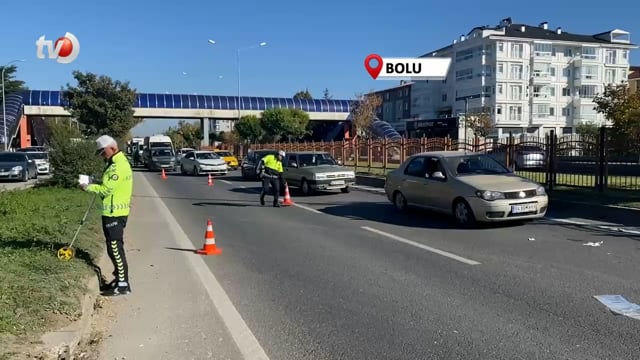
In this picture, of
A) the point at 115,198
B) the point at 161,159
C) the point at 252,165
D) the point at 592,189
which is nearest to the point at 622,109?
the point at 592,189

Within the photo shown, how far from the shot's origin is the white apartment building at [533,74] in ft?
287

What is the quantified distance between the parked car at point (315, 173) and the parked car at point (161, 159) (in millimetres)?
21045

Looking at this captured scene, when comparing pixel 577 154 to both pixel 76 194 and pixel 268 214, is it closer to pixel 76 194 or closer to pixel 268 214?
pixel 268 214

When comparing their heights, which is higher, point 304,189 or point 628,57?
point 628,57

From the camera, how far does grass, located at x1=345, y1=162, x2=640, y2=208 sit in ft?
48.0

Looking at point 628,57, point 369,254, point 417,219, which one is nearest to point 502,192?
point 417,219

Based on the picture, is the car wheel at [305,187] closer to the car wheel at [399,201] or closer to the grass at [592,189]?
the car wheel at [399,201]

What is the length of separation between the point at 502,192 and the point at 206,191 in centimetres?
1435

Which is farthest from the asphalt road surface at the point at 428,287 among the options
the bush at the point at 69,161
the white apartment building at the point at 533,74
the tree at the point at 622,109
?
the white apartment building at the point at 533,74

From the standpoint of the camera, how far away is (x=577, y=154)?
16578mm

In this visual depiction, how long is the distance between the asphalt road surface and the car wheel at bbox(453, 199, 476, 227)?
40 cm

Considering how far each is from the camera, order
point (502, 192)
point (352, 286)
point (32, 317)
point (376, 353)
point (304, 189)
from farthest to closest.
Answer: point (304, 189) → point (502, 192) → point (352, 286) → point (32, 317) → point (376, 353)

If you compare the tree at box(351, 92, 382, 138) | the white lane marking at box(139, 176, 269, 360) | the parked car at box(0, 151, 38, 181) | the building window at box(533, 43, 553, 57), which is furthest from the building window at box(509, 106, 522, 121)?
the white lane marking at box(139, 176, 269, 360)

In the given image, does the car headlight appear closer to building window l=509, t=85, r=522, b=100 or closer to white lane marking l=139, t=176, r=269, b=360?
white lane marking l=139, t=176, r=269, b=360
